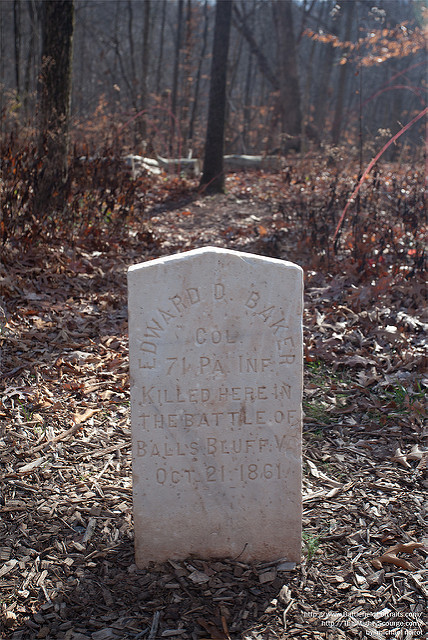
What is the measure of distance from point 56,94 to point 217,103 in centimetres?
437

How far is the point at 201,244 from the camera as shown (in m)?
7.68

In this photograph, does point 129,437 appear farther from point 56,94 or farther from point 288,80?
point 288,80

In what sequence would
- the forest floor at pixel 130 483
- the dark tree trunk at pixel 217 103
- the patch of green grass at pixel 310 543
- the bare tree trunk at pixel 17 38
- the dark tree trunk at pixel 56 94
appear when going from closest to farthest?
1. the forest floor at pixel 130 483
2. the patch of green grass at pixel 310 543
3. the dark tree trunk at pixel 56 94
4. the dark tree trunk at pixel 217 103
5. the bare tree trunk at pixel 17 38

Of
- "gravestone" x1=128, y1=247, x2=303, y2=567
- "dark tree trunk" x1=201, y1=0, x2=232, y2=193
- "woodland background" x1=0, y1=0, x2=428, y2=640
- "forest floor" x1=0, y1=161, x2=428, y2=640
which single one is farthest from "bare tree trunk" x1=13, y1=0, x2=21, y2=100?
"gravestone" x1=128, y1=247, x2=303, y2=567

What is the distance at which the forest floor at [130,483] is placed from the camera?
2.26 m

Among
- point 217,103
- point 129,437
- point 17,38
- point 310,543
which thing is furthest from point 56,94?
point 17,38

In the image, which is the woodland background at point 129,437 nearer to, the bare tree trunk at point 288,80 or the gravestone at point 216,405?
the gravestone at point 216,405

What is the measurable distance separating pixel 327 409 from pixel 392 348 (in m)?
1.00

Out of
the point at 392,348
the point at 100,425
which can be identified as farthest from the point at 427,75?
the point at 100,425

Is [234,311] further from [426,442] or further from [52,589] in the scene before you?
[426,442]

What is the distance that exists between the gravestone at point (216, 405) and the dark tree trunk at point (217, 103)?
28.1 feet

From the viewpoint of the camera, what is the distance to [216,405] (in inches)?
95.3

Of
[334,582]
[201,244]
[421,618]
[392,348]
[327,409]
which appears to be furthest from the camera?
[201,244]

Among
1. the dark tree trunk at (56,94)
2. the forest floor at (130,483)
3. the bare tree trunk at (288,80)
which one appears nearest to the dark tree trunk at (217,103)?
the dark tree trunk at (56,94)
